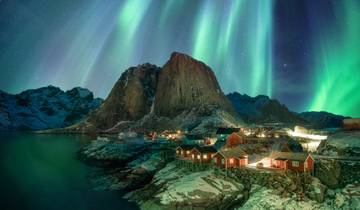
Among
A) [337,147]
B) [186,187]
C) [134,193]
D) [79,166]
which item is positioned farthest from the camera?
[79,166]

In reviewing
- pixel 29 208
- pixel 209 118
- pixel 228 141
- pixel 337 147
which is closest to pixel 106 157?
pixel 228 141

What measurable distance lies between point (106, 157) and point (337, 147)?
63735 mm

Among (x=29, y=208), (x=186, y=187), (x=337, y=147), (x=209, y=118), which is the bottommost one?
(x=29, y=208)

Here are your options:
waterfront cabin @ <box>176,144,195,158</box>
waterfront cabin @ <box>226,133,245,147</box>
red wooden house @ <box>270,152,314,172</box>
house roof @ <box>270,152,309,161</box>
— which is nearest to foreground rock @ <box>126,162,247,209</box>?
red wooden house @ <box>270,152,314,172</box>

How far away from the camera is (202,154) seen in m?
66.2

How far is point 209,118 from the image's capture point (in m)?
194

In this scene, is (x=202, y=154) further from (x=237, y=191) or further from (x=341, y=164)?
(x=341, y=164)

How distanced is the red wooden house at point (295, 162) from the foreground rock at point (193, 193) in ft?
27.2

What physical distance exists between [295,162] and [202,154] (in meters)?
20.5

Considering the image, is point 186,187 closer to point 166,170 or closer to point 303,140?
point 166,170

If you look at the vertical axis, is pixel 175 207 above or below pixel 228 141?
below

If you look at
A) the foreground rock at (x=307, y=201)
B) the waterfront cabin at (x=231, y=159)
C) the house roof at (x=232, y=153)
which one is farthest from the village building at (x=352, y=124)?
the waterfront cabin at (x=231, y=159)

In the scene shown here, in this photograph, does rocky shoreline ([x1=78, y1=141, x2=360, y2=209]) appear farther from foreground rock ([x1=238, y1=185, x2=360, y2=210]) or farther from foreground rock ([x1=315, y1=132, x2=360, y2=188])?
foreground rock ([x1=315, y1=132, x2=360, y2=188])

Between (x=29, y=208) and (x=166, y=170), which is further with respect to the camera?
(x=166, y=170)
